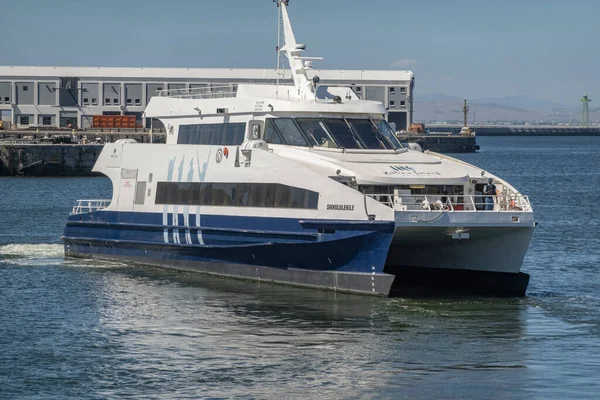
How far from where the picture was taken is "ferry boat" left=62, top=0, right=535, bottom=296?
2233cm

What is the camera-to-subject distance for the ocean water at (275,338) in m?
16.5

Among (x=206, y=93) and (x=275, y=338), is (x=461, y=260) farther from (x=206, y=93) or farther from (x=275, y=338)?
(x=206, y=93)

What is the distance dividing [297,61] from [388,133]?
3.21m

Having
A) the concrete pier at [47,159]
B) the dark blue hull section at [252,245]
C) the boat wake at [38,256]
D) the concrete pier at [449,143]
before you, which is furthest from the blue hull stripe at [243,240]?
the concrete pier at [449,143]

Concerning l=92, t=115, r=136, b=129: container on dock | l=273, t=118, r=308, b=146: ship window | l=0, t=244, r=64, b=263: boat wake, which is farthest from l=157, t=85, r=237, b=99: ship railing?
l=92, t=115, r=136, b=129: container on dock

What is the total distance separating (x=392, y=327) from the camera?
67.2 feet

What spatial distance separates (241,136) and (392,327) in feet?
23.4

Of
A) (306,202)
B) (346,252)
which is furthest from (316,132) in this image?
(346,252)

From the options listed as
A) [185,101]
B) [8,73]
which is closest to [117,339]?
[185,101]

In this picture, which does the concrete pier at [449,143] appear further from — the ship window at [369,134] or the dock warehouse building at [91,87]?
the ship window at [369,134]

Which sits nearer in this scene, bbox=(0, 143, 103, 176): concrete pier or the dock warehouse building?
bbox=(0, 143, 103, 176): concrete pier

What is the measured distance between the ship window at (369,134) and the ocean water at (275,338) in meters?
3.74

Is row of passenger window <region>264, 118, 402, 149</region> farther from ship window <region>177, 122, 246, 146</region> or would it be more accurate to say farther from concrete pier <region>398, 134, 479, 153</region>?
concrete pier <region>398, 134, 479, 153</region>

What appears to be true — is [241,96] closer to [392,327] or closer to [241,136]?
[241,136]
